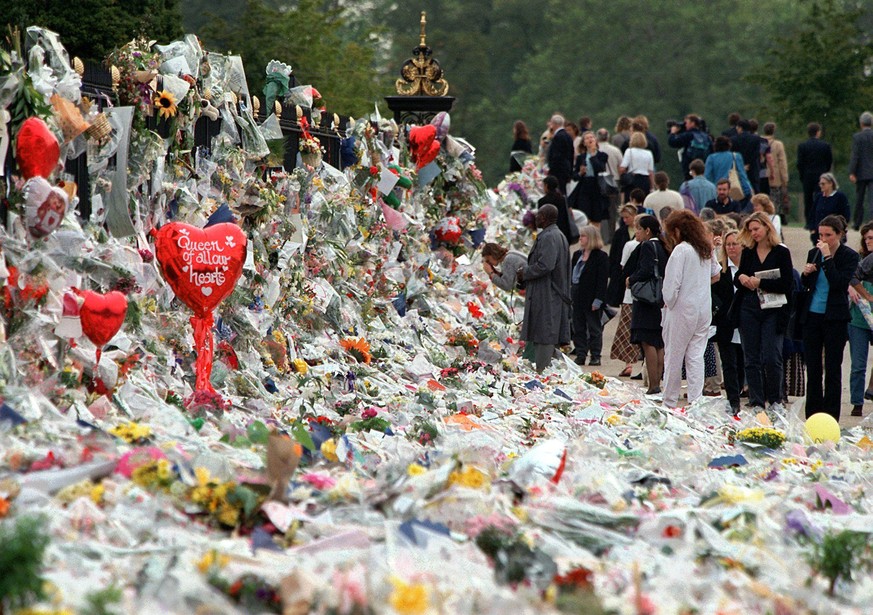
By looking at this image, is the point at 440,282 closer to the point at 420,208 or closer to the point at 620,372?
the point at 420,208

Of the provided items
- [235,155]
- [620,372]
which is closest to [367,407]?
[235,155]

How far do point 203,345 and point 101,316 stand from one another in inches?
47.6

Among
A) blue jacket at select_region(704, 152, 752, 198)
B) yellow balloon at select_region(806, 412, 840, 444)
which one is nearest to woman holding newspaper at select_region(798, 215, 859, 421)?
yellow balloon at select_region(806, 412, 840, 444)

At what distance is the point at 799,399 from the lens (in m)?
11.6

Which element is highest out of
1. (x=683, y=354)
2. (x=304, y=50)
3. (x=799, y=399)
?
(x=304, y=50)

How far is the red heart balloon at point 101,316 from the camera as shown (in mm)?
7125

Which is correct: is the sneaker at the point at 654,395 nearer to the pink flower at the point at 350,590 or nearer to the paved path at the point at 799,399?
the paved path at the point at 799,399

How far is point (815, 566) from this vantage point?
18.8 feet

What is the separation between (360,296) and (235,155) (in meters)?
2.92

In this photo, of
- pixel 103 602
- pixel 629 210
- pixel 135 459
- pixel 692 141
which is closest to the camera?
pixel 103 602

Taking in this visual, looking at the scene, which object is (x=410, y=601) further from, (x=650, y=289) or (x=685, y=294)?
(x=650, y=289)

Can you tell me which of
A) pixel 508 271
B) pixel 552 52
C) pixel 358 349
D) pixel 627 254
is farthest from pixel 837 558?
pixel 552 52

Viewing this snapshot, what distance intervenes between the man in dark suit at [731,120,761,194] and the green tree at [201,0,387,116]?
518 inches

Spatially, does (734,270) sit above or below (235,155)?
below
